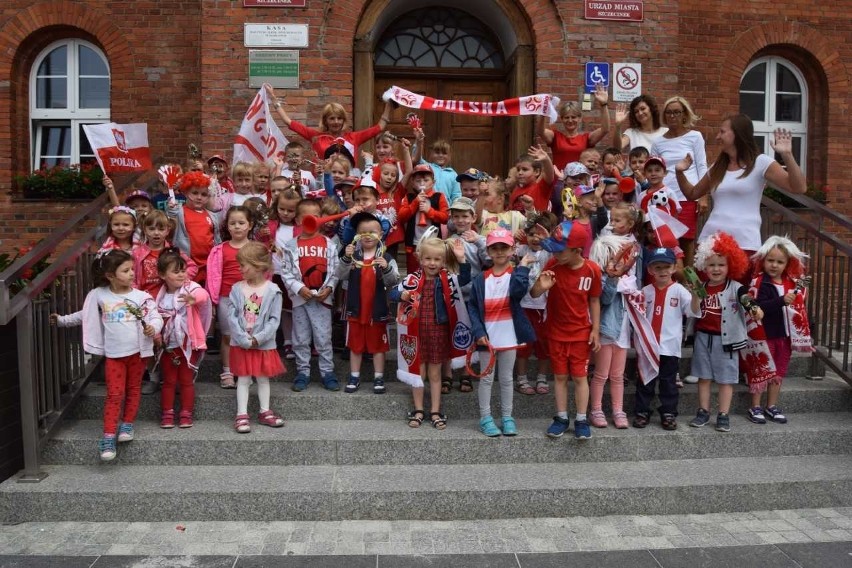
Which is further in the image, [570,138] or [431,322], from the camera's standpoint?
[570,138]

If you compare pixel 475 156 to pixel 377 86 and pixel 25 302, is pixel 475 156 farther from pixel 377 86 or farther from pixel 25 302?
pixel 25 302

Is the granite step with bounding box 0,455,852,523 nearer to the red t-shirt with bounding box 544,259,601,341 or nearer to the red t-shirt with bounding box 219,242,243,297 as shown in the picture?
the red t-shirt with bounding box 544,259,601,341

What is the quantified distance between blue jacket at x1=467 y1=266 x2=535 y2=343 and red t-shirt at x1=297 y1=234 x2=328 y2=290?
131 cm

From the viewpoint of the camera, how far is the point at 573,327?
4.93 metres

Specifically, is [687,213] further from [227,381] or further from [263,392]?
[227,381]

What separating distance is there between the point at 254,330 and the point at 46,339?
140 cm

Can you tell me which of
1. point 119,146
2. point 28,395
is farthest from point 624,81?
point 28,395

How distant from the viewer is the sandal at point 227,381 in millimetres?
5449

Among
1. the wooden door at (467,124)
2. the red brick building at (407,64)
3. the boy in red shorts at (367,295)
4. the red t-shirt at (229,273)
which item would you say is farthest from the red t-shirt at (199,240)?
the wooden door at (467,124)

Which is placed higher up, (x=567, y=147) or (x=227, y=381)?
(x=567, y=147)

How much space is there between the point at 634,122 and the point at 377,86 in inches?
162

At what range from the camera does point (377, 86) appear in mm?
9594

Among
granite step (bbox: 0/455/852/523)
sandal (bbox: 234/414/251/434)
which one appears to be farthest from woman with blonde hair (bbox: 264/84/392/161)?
granite step (bbox: 0/455/852/523)

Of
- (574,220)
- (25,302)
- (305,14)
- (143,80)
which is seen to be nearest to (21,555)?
(25,302)
